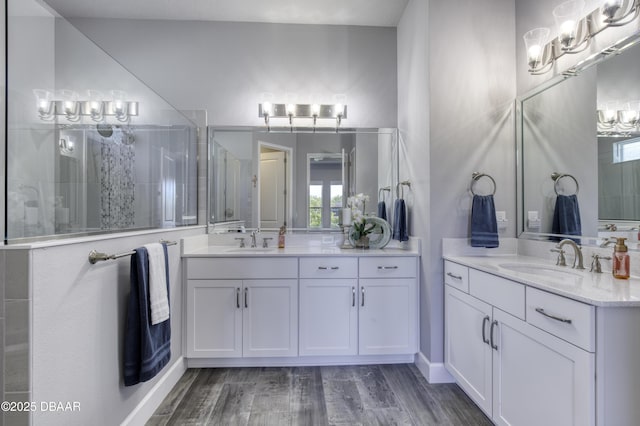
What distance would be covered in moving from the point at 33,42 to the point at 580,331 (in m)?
2.78

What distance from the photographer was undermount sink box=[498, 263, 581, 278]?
1618mm

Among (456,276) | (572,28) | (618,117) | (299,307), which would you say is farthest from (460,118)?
(299,307)

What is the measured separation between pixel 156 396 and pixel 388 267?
179 cm

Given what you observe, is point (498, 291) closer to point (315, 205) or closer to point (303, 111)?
point (315, 205)

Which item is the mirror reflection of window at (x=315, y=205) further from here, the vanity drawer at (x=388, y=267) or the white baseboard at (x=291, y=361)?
the white baseboard at (x=291, y=361)

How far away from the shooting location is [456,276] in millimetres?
2051

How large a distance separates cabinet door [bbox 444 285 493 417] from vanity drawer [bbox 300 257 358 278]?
0.70 meters

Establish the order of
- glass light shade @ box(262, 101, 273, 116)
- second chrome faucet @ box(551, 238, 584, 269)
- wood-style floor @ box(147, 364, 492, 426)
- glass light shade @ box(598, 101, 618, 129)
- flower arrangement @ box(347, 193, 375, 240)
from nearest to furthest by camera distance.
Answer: glass light shade @ box(598, 101, 618, 129) < second chrome faucet @ box(551, 238, 584, 269) < wood-style floor @ box(147, 364, 492, 426) < flower arrangement @ box(347, 193, 375, 240) < glass light shade @ box(262, 101, 273, 116)

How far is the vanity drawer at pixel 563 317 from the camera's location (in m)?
1.10

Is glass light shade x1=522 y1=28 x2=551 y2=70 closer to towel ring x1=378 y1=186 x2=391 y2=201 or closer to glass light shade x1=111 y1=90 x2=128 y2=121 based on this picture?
towel ring x1=378 y1=186 x2=391 y2=201

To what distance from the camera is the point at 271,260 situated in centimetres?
235

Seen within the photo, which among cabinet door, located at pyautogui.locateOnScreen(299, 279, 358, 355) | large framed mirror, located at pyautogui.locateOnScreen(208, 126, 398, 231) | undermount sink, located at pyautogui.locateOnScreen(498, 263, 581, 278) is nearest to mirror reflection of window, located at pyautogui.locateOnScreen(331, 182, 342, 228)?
large framed mirror, located at pyautogui.locateOnScreen(208, 126, 398, 231)

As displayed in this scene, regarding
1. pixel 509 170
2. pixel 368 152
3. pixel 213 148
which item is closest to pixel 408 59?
pixel 368 152

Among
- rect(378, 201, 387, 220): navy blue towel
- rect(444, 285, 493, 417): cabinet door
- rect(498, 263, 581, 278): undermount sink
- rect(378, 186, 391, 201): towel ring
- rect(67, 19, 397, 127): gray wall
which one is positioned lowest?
rect(444, 285, 493, 417): cabinet door
